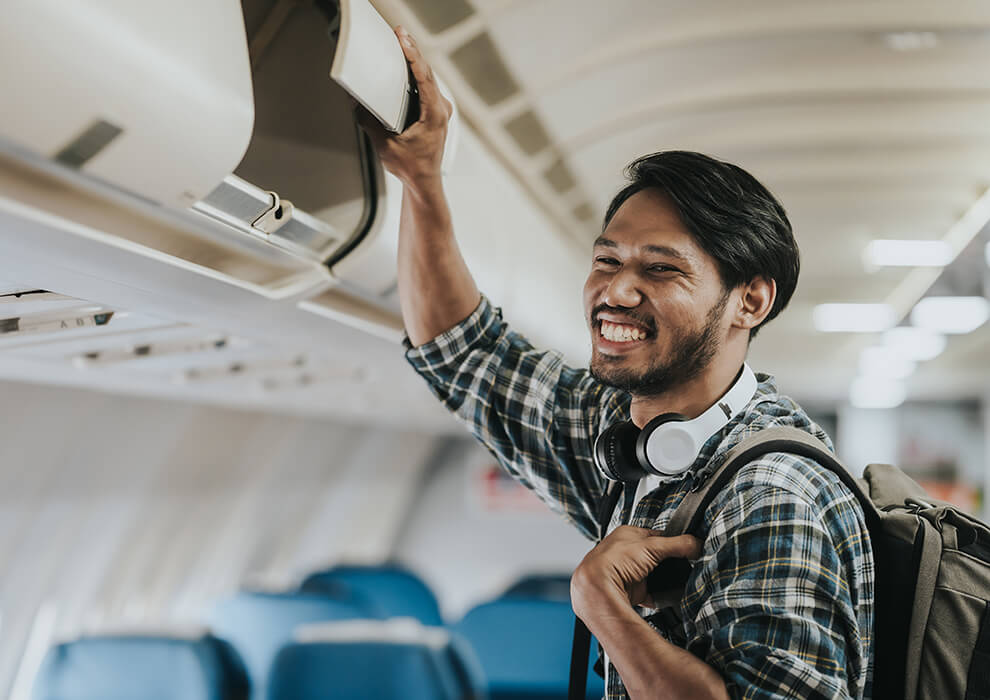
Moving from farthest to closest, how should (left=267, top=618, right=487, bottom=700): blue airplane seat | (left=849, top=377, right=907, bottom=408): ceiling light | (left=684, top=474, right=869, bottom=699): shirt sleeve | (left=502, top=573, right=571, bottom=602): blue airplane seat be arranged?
1. (left=849, top=377, right=907, bottom=408): ceiling light
2. (left=502, top=573, right=571, bottom=602): blue airplane seat
3. (left=267, top=618, right=487, bottom=700): blue airplane seat
4. (left=684, top=474, right=869, bottom=699): shirt sleeve

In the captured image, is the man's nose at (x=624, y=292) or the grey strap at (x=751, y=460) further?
the man's nose at (x=624, y=292)

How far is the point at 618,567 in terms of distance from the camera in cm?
136

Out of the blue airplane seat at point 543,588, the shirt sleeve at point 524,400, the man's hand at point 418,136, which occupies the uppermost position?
the man's hand at point 418,136

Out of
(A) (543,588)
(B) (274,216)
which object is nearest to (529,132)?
(B) (274,216)

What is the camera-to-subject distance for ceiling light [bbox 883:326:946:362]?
5652 mm

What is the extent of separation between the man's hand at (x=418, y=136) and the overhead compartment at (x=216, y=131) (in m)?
0.07

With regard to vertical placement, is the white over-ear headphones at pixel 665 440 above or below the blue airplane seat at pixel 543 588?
above

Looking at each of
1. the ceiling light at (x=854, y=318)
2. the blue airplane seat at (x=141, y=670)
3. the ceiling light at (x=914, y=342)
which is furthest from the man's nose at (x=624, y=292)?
the ceiling light at (x=914, y=342)

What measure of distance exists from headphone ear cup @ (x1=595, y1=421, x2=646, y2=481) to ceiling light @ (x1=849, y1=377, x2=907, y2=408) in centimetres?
686

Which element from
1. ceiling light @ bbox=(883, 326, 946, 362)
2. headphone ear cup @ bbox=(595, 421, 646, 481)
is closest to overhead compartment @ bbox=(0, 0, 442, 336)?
headphone ear cup @ bbox=(595, 421, 646, 481)

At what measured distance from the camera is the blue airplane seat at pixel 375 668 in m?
3.16

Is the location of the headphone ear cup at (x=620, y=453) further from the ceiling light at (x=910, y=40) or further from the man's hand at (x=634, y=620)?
the ceiling light at (x=910, y=40)

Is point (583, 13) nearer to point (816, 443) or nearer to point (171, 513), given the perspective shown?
point (816, 443)

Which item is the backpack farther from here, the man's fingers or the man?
the man's fingers
